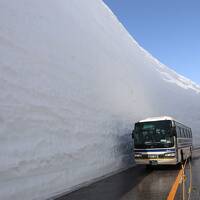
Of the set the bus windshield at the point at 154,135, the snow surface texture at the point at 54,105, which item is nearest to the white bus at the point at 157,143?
the bus windshield at the point at 154,135

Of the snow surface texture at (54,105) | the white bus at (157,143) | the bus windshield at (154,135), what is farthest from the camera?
the bus windshield at (154,135)

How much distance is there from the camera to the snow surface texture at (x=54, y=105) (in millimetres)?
9211

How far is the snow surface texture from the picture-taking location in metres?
9.21

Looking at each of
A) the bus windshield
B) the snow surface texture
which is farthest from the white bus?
the snow surface texture

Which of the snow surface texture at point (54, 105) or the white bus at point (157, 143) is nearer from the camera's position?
the snow surface texture at point (54, 105)

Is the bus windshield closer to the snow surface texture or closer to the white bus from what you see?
the white bus

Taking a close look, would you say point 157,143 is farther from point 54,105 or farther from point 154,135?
point 54,105

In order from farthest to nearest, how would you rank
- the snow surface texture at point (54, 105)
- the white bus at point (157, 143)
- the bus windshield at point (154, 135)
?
the bus windshield at point (154, 135) → the white bus at point (157, 143) → the snow surface texture at point (54, 105)

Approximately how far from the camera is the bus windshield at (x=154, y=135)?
16.4 metres

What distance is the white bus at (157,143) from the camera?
16.0 m

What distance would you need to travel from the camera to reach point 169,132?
16609 mm

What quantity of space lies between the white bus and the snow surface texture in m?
1.70

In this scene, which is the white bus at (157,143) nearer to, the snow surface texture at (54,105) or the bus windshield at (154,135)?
the bus windshield at (154,135)

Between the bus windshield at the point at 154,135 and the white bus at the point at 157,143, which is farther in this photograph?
the bus windshield at the point at 154,135
